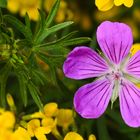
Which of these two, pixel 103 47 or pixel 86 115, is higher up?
pixel 103 47

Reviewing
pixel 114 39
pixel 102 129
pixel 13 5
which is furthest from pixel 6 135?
pixel 13 5

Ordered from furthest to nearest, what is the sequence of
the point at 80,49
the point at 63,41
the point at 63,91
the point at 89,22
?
the point at 89,22, the point at 63,91, the point at 63,41, the point at 80,49

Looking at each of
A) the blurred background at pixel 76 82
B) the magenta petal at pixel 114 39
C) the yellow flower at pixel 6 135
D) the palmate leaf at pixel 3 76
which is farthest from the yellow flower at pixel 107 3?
the yellow flower at pixel 6 135

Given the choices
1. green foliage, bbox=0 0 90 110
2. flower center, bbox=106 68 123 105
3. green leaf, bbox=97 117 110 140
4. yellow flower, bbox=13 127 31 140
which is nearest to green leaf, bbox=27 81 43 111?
green foliage, bbox=0 0 90 110

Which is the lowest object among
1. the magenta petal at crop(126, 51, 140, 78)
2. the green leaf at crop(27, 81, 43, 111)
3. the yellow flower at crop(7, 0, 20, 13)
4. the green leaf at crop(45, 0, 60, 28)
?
the green leaf at crop(27, 81, 43, 111)

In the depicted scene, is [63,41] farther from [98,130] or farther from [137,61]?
[98,130]

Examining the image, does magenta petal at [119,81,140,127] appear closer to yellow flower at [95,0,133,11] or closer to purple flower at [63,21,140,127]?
purple flower at [63,21,140,127]

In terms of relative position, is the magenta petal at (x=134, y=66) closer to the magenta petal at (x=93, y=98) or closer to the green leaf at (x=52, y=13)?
the magenta petal at (x=93, y=98)

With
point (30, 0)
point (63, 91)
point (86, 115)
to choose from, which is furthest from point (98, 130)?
point (30, 0)

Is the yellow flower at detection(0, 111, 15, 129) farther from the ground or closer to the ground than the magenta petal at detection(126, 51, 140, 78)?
closer to the ground
